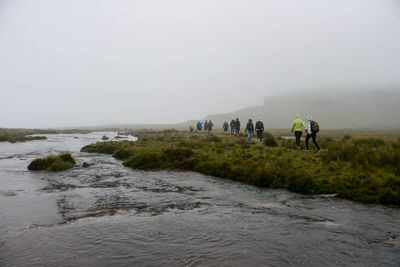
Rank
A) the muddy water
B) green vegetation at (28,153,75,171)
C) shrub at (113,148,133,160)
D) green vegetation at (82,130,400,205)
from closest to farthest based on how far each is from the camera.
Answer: the muddy water → green vegetation at (82,130,400,205) → green vegetation at (28,153,75,171) → shrub at (113,148,133,160)

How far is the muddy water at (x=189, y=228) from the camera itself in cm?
579

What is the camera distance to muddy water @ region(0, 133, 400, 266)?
5.79 meters

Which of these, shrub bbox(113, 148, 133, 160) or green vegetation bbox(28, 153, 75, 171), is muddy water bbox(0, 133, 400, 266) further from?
shrub bbox(113, 148, 133, 160)

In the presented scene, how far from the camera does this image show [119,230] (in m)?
7.43

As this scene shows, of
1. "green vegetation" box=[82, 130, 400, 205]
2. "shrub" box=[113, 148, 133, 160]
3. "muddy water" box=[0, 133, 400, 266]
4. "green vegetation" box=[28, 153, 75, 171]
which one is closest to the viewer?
"muddy water" box=[0, 133, 400, 266]

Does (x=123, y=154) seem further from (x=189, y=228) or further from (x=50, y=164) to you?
(x=189, y=228)

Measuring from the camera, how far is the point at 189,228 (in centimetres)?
757

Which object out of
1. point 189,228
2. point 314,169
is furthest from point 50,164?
point 314,169

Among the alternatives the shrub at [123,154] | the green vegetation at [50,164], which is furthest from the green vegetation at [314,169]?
the green vegetation at [50,164]

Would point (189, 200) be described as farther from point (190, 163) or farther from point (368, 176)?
point (368, 176)

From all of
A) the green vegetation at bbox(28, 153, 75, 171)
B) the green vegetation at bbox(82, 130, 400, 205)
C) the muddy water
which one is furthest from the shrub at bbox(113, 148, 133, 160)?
the muddy water

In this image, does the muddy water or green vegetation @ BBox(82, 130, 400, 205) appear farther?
green vegetation @ BBox(82, 130, 400, 205)

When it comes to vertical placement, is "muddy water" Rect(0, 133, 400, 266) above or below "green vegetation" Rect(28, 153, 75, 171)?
below

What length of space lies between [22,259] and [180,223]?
4.22m
